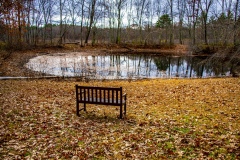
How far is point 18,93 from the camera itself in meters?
11.1

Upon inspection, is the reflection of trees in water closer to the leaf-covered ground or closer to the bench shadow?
the leaf-covered ground

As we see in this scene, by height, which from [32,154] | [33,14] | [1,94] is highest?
[33,14]

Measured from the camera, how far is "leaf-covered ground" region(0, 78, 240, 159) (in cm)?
525

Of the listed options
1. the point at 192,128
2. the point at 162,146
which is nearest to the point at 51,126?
the point at 162,146

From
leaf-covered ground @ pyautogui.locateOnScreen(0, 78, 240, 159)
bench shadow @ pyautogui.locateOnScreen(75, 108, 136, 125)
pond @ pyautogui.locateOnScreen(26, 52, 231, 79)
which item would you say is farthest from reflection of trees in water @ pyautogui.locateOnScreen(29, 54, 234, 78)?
bench shadow @ pyautogui.locateOnScreen(75, 108, 136, 125)

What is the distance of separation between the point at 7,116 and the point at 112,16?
4879cm

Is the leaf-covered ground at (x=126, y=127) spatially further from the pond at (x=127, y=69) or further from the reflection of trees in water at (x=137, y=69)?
the pond at (x=127, y=69)

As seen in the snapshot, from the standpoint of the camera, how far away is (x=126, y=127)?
275 inches

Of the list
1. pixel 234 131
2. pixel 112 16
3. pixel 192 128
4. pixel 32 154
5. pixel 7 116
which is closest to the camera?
pixel 32 154

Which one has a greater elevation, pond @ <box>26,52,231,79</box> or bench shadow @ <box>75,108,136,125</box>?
pond @ <box>26,52,231,79</box>

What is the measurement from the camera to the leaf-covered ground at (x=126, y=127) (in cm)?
525

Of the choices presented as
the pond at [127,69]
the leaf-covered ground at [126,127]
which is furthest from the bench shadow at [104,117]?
the pond at [127,69]

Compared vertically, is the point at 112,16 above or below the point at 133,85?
above

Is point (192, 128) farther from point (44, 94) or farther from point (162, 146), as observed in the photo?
point (44, 94)
